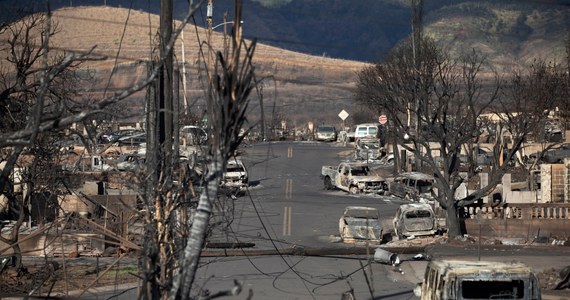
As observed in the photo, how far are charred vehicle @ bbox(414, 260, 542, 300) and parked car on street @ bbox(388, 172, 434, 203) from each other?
3178cm

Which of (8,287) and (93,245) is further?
(93,245)

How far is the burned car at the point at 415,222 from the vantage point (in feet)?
123

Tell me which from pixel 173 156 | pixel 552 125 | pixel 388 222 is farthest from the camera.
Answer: pixel 552 125

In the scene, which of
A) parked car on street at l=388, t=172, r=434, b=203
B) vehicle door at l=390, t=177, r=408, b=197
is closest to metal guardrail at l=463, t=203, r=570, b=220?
parked car on street at l=388, t=172, r=434, b=203

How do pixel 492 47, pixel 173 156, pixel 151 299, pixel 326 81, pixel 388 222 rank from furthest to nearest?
1. pixel 492 47
2. pixel 326 81
3. pixel 388 222
4. pixel 173 156
5. pixel 151 299

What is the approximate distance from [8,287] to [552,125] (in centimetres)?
5318

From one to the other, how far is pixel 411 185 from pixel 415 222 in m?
13.9

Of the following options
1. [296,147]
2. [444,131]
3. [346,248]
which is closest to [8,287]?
[346,248]

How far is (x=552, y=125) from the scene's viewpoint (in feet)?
239

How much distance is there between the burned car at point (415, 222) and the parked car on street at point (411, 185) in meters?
11.5

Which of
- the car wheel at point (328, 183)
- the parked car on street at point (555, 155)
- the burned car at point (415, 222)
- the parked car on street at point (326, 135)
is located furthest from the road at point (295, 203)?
the parked car on street at point (326, 135)

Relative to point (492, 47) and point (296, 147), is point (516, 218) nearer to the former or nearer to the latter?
point (296, 147)

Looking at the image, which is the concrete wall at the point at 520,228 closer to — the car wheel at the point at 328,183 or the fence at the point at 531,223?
the fence at the point at 531,223

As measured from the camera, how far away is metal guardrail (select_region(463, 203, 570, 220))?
36.9 metres
